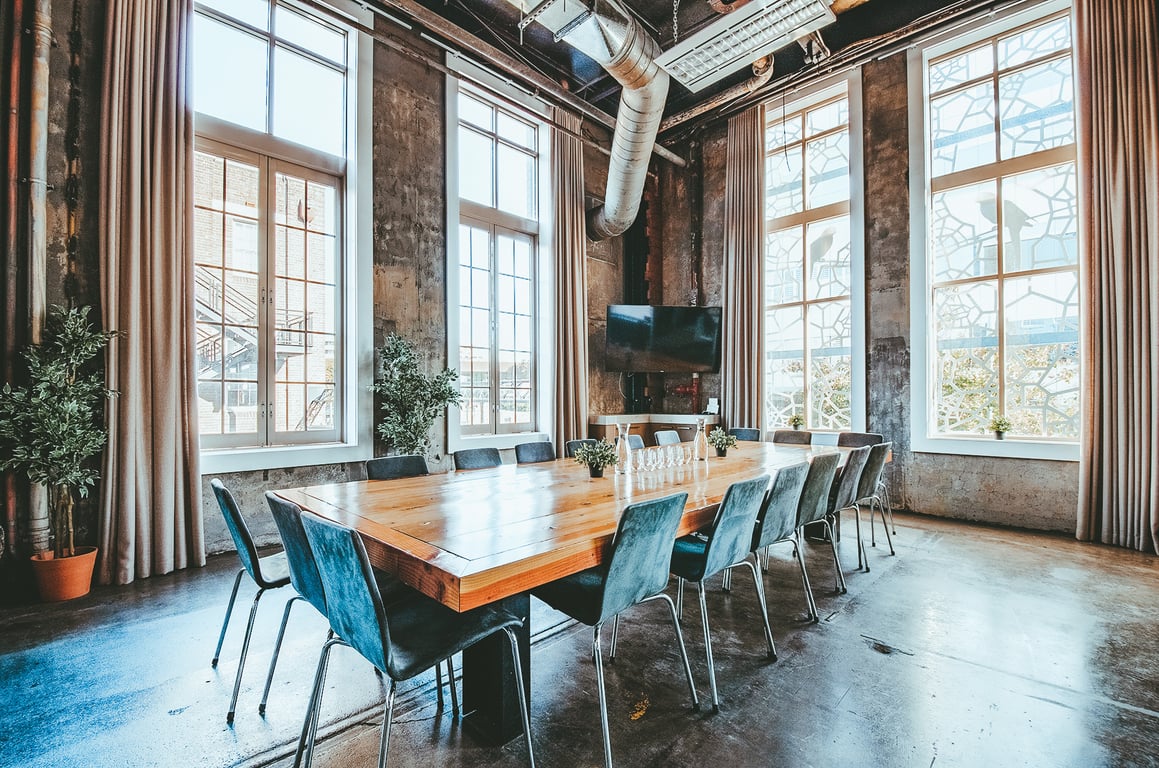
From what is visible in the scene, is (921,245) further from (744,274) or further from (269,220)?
(269,220)

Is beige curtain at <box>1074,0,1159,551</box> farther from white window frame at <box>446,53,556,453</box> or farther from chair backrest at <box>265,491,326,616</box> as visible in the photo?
chair backrest at <box>265,491,326,616</box>

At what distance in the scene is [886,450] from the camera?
146 inches

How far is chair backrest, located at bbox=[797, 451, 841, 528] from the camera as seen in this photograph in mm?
2773

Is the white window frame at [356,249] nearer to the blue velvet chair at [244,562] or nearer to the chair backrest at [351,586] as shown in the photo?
the blue velvet chair at [244,562]

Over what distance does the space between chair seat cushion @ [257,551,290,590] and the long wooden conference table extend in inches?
11.4

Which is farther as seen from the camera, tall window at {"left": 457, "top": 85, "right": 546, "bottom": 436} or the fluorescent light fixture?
tall window at {"left": 457, "top": 85, "right": 546, "bottom": 436}

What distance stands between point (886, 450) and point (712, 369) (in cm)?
308

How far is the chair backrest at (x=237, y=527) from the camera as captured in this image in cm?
187

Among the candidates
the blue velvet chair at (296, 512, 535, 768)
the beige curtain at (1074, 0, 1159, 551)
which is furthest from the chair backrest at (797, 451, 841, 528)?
the beige curtain at (1074, 0, 1159, 551)

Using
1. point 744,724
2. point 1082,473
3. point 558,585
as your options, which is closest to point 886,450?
point 1082,473

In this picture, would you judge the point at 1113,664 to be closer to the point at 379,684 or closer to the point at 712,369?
the point at 379,684

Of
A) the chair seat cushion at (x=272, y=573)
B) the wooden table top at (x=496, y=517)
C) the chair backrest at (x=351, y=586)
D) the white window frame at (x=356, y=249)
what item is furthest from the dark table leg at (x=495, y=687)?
the white window frame at (x=356, y=249)

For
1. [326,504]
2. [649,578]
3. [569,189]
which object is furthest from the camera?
[569,189]

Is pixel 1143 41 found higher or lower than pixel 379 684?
higher
